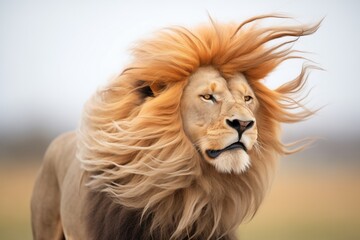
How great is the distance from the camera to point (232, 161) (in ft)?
8.31

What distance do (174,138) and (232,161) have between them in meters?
0.27

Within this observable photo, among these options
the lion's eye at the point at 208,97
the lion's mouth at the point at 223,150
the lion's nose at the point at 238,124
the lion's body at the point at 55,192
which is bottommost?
the lion's body at the point at 55,192

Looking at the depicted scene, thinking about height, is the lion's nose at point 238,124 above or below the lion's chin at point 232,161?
above

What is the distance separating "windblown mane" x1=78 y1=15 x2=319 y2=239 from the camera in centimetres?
265

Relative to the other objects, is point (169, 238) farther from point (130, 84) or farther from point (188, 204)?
point (130, 84)

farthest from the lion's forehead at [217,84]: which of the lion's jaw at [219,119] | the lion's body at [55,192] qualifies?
the lion's body at [55,192]

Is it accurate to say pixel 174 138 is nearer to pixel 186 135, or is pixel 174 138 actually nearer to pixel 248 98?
pixel 186 135

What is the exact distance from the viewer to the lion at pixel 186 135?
261 centimetres

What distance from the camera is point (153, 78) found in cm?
270

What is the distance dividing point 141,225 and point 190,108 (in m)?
0.52

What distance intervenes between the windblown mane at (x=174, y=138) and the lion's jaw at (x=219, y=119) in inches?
1.7

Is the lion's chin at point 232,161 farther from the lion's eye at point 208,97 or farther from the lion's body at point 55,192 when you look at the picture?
the lion's body at point 55,192

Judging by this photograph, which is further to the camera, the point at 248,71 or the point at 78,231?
the point at 78,231

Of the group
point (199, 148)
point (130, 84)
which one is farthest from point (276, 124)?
point (130, 84)
